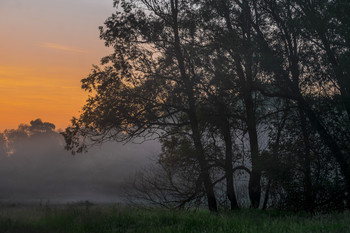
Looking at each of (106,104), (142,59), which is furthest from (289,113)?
(106,104)

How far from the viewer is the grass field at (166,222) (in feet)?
30.7

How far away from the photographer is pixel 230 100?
17328 mm

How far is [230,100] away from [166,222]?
741 cm

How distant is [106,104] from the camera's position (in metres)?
17.6

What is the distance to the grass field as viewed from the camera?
9344mm

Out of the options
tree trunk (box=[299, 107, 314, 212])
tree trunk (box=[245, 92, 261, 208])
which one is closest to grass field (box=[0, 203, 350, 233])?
tree trunk (box=[299, 107, 314, 212])

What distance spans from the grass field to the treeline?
3.00 meters

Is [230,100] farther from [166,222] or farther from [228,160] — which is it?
[166,222]

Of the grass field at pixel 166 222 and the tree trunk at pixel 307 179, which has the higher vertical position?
the tree trunk at pixel 307 179

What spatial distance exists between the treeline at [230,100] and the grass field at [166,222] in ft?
9.84

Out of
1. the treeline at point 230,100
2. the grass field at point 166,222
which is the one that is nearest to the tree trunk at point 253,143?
the treeline at point 230,100

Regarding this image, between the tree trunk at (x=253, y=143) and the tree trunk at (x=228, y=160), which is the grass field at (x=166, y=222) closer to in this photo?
the tree trunk at (x=253, y=143)

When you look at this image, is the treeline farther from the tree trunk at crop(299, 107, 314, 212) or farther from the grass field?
the grass field

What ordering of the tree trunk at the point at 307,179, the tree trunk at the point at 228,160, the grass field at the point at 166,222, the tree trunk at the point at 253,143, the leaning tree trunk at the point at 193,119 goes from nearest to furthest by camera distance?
the grass field at the point at 166,222, the tree trunk at the point at 307,179, the leaning tree trunk at the point at 193,119, the tree trunk at the point at 253,143, the tree trunk at the point at 228,160
